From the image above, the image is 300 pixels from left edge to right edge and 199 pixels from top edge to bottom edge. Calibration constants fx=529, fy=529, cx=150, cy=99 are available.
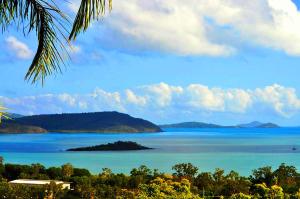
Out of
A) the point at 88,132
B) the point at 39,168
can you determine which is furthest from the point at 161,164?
the point at 88,132

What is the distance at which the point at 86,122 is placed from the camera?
194m

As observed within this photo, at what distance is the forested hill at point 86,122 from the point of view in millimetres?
190000

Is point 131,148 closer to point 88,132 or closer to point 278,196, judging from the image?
point 278,196

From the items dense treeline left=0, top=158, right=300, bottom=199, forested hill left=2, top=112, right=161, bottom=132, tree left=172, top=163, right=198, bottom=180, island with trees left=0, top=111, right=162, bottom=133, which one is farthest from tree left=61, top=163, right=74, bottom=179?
forested hill left=2, top=112, right=161, bottom=132

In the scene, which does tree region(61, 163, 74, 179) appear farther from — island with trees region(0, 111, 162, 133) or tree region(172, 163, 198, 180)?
island with trees region(0, 111, 162, 133)

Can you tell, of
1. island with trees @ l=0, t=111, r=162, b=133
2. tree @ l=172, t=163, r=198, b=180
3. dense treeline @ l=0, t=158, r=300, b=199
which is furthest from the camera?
island with trees @ l=0, t=111, r=162, b=133

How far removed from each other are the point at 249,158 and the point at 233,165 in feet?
32.9

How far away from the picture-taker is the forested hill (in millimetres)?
190000

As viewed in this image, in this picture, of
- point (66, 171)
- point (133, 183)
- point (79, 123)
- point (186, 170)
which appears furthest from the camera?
point (79, 123)

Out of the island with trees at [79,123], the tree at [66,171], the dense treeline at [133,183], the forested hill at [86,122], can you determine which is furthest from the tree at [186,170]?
the forested hill at [86,122]

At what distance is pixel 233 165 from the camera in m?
64.9

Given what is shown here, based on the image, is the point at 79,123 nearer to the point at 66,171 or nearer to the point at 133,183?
the point at 66,171

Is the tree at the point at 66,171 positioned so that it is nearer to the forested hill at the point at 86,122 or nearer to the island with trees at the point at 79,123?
the island with trees at the point at 79,123

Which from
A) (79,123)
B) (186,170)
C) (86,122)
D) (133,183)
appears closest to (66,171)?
(133,183)
